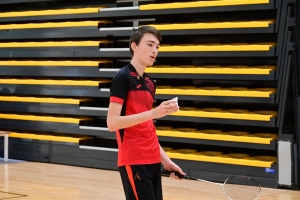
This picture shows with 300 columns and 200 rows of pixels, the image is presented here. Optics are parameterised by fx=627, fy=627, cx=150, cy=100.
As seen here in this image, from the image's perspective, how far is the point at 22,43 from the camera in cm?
989

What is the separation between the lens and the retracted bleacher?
7484mm

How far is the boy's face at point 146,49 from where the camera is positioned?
12.5 ft

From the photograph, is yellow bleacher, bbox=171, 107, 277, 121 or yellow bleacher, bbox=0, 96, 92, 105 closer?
yellow bleacher, bbox=171, 107, 277, 121

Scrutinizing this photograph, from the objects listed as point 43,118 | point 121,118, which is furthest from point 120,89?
point 43,118

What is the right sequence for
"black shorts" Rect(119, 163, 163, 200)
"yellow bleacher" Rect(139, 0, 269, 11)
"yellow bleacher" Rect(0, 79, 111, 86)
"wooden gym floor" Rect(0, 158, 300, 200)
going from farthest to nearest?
"yellow bleacher" Rect(0, 79, 111, 86)
"yellow bleacher" Rect(139, 0, 269, 11)
"wooden gym floor" Rect(0, 158, 300, 200)
"black shorts" Rect(119, 163, 163, 200)

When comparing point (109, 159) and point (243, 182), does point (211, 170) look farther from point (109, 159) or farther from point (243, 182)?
point (109, 159)

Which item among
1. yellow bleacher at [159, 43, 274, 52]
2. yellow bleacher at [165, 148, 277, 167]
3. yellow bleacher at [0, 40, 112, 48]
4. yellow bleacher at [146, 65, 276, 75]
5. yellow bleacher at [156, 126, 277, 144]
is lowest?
yellow bleacher at [165, 148, 277, 167]

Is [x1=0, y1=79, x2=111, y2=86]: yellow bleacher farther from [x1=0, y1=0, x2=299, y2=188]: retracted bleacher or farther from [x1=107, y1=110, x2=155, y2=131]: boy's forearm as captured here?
[x1=107, y1=110, x2=155, y2=131]: boy's forearm

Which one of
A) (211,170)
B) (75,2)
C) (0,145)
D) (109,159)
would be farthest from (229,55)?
(0,145)

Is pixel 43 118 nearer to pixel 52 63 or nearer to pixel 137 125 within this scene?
pixel 52 63

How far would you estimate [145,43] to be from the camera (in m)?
3.81

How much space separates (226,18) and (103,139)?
261cm

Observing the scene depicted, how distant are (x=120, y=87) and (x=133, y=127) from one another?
10.2 inches

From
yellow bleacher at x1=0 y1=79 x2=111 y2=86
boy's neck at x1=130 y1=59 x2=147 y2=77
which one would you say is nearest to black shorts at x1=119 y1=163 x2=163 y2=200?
boy's neck at x1=130 y1=59 x2=147 y2=77
